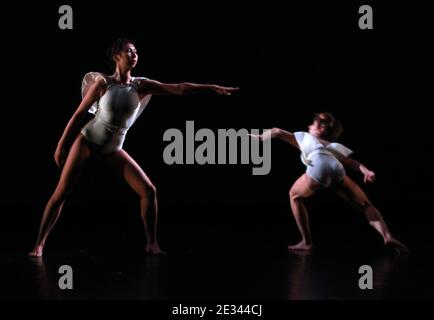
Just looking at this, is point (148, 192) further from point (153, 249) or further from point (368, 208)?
point (368, 208)

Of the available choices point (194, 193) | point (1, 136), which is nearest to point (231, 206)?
point (194, 193)

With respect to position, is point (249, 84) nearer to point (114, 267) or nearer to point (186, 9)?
point (186, 9)

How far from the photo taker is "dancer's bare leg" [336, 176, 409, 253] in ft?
13.4

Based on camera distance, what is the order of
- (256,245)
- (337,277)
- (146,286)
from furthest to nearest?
1. (256,245)
2. (337,277)
3. (146,286)

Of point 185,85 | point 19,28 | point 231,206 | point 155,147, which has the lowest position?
point 231,206

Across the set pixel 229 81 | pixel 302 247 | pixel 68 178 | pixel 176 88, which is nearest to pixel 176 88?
pixel 176 88

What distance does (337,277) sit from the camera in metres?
3.41

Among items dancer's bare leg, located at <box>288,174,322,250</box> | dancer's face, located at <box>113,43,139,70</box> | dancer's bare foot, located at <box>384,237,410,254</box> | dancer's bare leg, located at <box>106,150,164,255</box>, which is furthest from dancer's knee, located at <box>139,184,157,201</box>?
dancer's bare foot, located at <box>384,237,410,254</box>

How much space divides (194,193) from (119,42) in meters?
2.60

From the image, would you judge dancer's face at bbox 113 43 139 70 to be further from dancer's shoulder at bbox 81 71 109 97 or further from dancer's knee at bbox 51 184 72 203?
dancer's knee at bbox 51 184 72 203

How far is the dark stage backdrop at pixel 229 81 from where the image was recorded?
19.1 feet

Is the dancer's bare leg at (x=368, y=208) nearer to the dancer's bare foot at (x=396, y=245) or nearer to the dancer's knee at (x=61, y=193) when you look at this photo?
the dancer's bare foot at (x=396, y=245)

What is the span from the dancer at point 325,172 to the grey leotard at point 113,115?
0.75 meters

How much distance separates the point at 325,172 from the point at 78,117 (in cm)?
138
